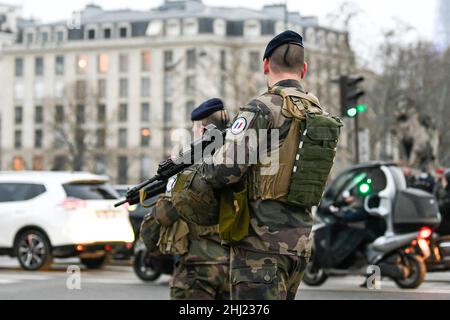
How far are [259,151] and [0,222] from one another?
41.6 ft

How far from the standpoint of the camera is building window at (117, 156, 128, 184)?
323 ft

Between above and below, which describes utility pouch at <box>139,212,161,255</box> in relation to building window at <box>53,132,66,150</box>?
below

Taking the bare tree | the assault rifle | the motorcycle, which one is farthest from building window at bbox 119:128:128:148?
the assault rifle

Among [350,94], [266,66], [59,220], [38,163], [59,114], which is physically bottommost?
[59,220]

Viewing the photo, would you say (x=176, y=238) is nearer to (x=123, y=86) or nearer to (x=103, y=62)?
(x=123, y=86)

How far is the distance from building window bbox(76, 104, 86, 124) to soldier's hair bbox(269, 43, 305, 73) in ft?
247

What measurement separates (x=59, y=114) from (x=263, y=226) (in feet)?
260

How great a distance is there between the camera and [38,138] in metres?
105

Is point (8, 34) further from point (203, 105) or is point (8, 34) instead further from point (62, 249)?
point (203, 105)

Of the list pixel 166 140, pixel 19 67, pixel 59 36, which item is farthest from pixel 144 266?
pixel 19 67

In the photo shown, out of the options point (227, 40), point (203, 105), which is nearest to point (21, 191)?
point (203, 105)

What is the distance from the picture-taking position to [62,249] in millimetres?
15891

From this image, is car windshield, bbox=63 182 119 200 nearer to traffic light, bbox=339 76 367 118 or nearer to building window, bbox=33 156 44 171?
traffic light, bbox=339 76 367 118
